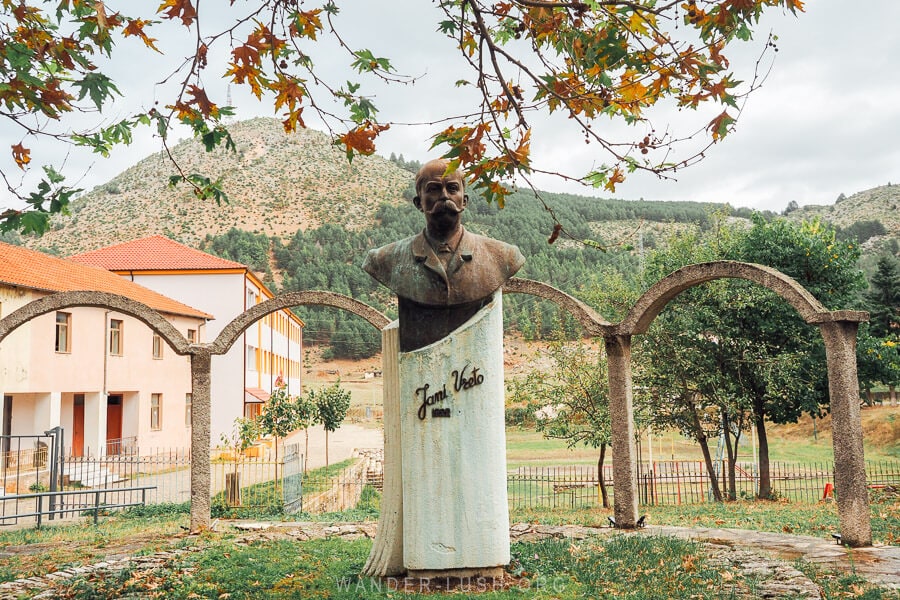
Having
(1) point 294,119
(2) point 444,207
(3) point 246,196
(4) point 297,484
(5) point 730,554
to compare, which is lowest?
(4) point 297,484

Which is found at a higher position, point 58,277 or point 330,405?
point 58,277

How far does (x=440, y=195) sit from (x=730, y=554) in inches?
199

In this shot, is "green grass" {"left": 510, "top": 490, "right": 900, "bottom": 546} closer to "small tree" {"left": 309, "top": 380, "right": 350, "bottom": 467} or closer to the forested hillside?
"small tree" {"left": 309, "top": 380, "right": 350, "bottom": 467}

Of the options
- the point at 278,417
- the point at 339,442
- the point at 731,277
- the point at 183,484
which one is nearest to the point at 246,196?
the point at 339,442

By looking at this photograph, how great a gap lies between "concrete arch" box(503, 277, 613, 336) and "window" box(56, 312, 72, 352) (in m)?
18.2

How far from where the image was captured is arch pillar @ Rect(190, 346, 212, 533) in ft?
32.4

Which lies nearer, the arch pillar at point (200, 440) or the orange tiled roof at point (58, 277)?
the arch pillar at point (200, 440)

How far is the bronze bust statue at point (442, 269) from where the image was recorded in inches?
238

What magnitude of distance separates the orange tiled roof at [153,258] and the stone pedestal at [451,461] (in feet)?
91.1

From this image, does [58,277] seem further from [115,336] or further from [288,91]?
[288,91]

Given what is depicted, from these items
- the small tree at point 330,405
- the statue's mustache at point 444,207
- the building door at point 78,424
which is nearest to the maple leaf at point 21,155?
the statue's mustache at point 444,207

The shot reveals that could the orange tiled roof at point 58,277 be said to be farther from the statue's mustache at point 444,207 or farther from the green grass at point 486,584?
the statue's mustache at point 444,207

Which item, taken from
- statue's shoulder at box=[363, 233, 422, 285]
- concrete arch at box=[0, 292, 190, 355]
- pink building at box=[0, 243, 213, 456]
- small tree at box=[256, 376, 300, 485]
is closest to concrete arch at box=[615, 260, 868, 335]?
statue's shoulder at box=[363, 233, 422, 285]

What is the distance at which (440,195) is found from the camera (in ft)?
19.7
